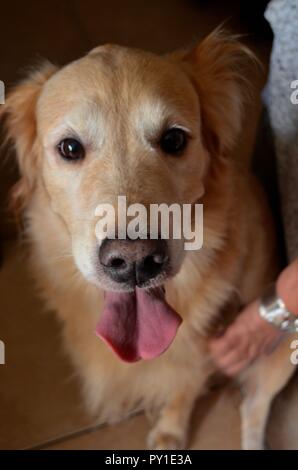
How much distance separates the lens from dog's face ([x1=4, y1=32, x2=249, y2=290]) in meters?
0.95

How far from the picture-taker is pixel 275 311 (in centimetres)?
124

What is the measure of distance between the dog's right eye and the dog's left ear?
27cm

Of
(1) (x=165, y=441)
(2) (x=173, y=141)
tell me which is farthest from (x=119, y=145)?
(1) (x=165, y=441)

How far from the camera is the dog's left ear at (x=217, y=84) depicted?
116 centimetres

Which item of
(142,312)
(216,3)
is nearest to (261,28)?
(216,3)

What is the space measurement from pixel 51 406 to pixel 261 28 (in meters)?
1.57

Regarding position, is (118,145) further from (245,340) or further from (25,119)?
(245,340)

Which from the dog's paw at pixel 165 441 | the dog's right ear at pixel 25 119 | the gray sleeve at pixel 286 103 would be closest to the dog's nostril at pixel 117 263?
the dog's right ear at pixel 25 119

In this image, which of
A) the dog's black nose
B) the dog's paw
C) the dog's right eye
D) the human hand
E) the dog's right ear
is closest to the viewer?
the dog's black nose

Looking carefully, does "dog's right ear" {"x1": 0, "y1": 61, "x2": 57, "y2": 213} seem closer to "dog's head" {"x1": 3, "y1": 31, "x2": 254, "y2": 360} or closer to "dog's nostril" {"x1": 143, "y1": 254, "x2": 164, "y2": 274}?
"dog's head" {"x1": 3, "y1": 31, "x2": 254, "y2": 360}

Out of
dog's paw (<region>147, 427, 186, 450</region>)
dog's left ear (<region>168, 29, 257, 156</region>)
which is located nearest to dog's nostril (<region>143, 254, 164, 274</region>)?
dog's left ear (<region>168, 29, 257, 156</region>)

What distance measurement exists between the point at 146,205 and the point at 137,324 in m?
0.28

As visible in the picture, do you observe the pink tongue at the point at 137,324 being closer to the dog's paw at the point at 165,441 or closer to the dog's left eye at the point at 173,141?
the dog's left eye at the point at 173,141

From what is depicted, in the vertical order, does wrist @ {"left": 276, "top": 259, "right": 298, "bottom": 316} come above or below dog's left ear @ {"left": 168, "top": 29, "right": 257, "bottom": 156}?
below
